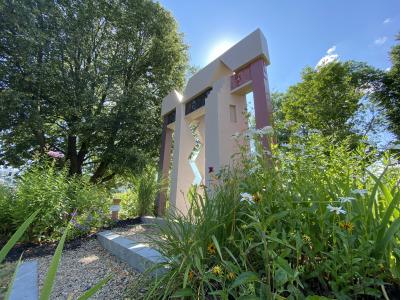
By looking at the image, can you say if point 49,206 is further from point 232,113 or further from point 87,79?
point 87,79

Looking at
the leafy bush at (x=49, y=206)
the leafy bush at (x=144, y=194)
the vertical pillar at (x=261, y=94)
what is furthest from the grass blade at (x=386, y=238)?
the leafy bush at (x=144, y=194)

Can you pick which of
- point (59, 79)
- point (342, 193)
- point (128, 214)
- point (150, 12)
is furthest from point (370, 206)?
point (150, 12)

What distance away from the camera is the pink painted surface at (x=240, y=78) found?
407 cm

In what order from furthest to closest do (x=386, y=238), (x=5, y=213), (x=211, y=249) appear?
(x=5, y=213)
(x=211, y=249)
(x=386, y=238)

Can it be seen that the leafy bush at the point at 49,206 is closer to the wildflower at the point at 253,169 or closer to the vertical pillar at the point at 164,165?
the vertical pillar at the point at 164,165

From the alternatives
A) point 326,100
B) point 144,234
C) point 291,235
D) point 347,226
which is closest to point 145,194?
point 144,234

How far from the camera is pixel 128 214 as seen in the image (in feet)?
18.5

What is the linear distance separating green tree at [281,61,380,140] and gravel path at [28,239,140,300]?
714 centimetres

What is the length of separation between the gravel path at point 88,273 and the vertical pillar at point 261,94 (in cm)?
249

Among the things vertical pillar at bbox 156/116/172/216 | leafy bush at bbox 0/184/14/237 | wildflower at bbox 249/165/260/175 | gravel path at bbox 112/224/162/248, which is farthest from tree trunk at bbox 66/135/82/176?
wildflower at bbox 249/165/260/175

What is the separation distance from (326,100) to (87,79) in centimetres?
818

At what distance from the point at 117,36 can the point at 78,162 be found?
4.91 m

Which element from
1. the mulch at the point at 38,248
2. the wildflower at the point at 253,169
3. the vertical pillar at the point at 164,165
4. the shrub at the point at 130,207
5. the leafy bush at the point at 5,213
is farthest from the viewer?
the vertical pillar at the point at 164,165

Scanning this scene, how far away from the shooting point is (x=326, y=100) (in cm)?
863
